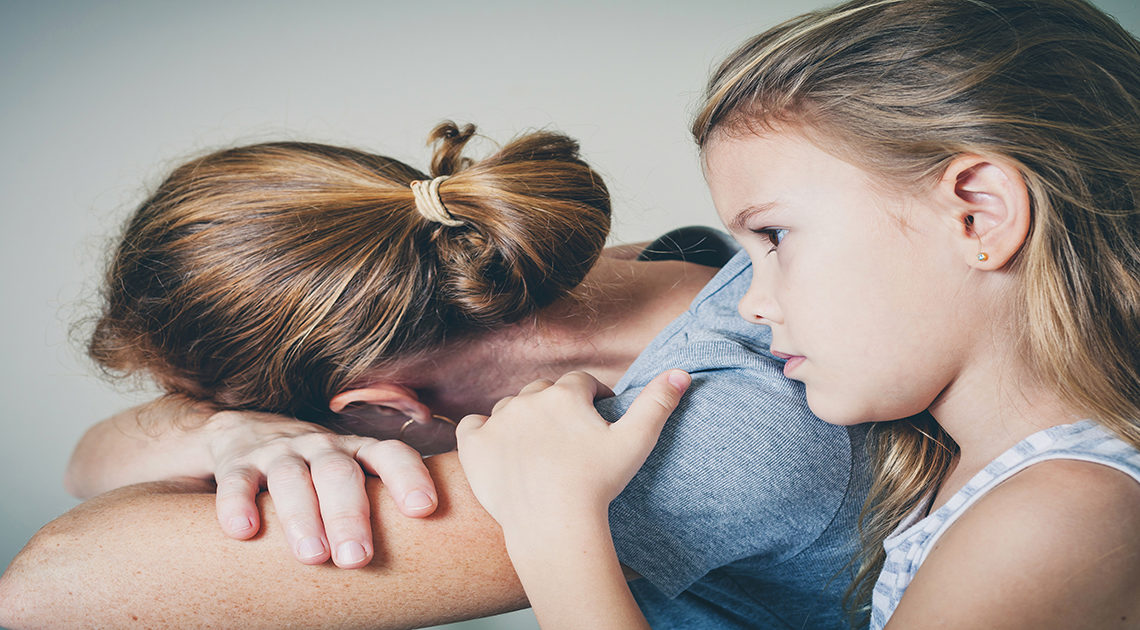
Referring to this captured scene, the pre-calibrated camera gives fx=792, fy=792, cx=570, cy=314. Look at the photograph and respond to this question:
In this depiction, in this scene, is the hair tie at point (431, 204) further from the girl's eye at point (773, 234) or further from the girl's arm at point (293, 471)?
the girl's eye at point (773, 234)

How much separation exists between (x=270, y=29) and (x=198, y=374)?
101cm

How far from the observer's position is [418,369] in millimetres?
1054

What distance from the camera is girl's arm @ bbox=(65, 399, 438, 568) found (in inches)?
28.5

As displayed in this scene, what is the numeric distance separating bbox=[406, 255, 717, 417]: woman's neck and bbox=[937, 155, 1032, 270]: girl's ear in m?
0.48

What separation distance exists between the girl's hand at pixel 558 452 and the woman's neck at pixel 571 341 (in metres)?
0.29

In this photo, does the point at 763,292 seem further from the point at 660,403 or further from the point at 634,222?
the point at 634,222

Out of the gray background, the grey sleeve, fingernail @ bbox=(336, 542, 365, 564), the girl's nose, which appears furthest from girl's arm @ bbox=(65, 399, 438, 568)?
the gray background

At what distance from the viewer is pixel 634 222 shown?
1892mm

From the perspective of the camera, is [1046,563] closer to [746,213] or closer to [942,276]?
[942,276]

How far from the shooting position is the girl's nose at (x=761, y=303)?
0.77 metres

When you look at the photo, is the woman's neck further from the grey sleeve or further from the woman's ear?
the grey sleeve

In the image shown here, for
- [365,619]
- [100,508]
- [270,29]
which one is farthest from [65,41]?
[365,619]

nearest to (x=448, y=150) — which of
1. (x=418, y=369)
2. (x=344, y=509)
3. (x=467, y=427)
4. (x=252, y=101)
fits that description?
(x=418, y=369)

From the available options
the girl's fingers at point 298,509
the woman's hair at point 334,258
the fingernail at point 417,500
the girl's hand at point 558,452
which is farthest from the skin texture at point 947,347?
the girl's fingers at point 298,509
